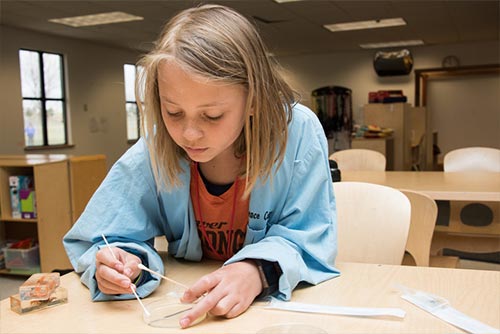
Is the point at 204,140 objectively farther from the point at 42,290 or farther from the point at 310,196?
the point at 42,290

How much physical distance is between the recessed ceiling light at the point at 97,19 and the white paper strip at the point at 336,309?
21.7 ft

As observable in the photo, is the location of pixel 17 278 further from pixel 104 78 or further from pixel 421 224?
pixel 104 78

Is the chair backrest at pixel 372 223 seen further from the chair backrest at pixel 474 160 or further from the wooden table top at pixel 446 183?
the chair backrest at pixel 474 160

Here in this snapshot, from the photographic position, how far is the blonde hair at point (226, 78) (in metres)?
0.81

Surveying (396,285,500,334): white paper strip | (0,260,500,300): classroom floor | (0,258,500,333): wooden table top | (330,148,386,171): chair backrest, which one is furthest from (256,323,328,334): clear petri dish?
(0,260,500,300): classroom floor

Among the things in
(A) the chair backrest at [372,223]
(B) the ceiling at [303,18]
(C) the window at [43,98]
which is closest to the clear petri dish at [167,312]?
(A) the chair backrest at [372,223]

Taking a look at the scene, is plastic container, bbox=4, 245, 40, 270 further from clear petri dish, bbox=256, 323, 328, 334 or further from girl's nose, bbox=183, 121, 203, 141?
clear petri dish, bbox=256, 323, 328, 334

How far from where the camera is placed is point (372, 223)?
1286mm

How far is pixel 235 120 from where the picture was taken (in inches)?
33.4

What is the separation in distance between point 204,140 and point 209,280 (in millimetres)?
231

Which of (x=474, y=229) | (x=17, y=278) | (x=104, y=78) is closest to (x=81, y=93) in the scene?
(x=104, y=78)

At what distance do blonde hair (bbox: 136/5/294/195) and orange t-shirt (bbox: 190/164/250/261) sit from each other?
0.17 ft

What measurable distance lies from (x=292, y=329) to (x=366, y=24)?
7.95 m

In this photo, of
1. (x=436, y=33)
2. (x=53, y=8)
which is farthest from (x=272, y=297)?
(x=436, y=33)
